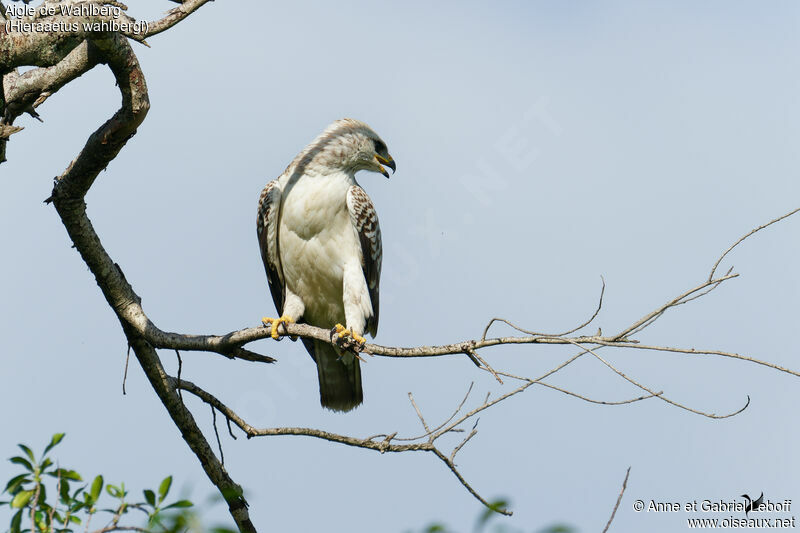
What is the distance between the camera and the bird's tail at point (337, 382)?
24.6 feet

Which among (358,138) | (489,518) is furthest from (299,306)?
(489,518)

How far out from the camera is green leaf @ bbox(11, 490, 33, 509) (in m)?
2.79

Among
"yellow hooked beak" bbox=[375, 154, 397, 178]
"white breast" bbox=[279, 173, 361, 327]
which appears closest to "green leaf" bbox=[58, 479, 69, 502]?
"white breast" bbox=[279, 173, 361, 327]

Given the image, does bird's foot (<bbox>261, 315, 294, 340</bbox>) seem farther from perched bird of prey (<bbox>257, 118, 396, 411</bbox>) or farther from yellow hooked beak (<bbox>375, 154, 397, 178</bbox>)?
yellow hooked beak (<bbox>375, 154, 397, 178</bbox>)

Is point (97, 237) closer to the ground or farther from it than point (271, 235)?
closer to the ground

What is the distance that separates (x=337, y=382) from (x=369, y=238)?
54.1 inches

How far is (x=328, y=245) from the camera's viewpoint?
702cm

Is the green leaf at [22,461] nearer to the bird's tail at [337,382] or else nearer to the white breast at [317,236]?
the white breast at [317,236]

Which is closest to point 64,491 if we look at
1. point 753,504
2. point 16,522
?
point 16,522

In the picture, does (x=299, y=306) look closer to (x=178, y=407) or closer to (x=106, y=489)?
(x=178, y=407)

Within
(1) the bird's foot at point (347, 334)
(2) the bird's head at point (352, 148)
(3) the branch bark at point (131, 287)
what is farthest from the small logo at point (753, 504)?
(2) the bird's head at point (352, 148)

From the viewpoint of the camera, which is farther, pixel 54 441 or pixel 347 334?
pixel 347 334

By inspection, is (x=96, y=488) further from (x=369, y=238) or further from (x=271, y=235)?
(x=369, y=238)

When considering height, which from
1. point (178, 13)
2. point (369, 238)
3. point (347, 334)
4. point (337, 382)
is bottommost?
point (347, 334)
